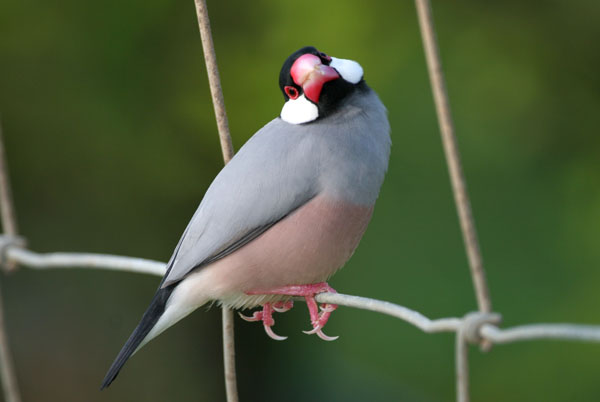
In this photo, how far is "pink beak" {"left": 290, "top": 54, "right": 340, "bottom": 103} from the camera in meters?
0.94

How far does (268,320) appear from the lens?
1088 mm

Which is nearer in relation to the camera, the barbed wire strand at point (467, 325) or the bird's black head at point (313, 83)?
the barbed wire strand at point (467, 325)

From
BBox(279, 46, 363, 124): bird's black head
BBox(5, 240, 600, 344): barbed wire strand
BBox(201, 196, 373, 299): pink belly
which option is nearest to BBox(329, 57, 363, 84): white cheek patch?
BBox(279, 46, 363, 124): bird's black head

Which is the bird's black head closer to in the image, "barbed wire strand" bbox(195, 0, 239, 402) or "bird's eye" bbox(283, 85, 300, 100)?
"bird's eye" bbox(283, 85, 300, 100)

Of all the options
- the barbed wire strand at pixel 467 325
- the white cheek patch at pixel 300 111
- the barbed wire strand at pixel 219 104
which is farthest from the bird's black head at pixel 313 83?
the barbed wire strand at pixel 467 325

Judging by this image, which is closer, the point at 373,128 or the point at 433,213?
the point at 373,128

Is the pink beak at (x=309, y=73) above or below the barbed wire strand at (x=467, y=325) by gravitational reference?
above

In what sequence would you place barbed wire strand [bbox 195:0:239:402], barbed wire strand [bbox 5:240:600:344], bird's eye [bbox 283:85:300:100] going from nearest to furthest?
barbed wire strand [bbox 5:240:600:344], barbed wire strand [bbox 195:0:239:402], bird's eye [bbox 283:85:300:100]

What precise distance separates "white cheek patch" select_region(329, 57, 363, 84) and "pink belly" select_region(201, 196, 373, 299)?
6.6 inches

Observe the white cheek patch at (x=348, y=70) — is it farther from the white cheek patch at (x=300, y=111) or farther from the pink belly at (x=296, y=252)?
the pink belly at (x=296, y=252)

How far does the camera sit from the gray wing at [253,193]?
95cm

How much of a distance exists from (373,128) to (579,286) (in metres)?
0.85

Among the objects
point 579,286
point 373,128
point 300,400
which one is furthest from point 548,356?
point 373,128

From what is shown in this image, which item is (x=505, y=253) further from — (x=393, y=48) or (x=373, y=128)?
(x=373, y=128)
